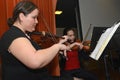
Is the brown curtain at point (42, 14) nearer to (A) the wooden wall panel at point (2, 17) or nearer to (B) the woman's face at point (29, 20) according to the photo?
(A) the wooden wall panel at point (2, 17)

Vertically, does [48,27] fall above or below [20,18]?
below

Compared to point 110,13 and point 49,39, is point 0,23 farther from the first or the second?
point 110,13

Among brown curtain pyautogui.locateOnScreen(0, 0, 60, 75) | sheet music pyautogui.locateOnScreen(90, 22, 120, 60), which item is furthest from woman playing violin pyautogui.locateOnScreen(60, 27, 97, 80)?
sheet music pyautogui.locateOnScreen(90, 22, 120, 60)

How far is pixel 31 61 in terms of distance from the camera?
137 cm

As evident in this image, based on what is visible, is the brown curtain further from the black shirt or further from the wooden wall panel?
the black shirt

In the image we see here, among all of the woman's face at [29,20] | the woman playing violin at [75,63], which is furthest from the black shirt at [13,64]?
the woman playing violin at [75,63]

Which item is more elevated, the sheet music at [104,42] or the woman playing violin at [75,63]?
the sheet music at [104,42]

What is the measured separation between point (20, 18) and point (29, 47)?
0.85ft

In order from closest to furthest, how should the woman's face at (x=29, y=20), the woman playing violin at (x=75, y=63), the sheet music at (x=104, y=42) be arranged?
the woman's face at (x=29, y=20) < the sheet music at (x=104, y=42) < the woman playing violin at (x=75, y=63)

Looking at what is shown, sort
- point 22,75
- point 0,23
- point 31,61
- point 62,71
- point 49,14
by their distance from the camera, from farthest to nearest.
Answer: point 62,71
point 49,14
point 0,23
point 22,75
point 31,61

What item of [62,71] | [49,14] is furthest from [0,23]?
[62,71]

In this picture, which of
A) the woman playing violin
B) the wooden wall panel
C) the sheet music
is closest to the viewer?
the sheet music

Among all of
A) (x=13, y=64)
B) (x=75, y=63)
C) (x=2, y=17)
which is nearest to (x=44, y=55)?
(x=13, y=64)

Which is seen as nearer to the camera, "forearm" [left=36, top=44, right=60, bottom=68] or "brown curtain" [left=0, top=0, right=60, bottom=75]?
"forearm" [left=36, top=44, right=60, bottom=68]
